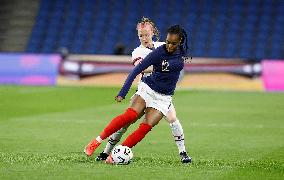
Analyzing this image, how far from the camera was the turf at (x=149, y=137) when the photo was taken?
945 cm

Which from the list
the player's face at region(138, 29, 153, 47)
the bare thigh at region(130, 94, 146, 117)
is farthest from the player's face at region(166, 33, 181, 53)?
the bare thigh at region(130, 94, 146, 117)

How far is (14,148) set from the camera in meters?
11.8

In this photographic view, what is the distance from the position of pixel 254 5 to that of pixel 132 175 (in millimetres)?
28935

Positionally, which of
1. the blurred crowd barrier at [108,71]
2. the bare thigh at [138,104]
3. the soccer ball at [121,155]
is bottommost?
the blurred crowd barrier at [108,71]

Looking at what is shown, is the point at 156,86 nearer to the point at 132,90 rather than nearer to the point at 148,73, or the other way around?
the point at 148,73

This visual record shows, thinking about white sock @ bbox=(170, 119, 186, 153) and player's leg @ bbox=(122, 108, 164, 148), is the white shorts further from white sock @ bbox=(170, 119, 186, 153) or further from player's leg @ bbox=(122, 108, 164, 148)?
white sock @ bbox=(170, 119, 186, 153)

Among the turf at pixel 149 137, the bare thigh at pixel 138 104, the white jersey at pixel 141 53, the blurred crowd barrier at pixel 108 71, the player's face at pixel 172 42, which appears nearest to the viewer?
the turf at pixel 149 137

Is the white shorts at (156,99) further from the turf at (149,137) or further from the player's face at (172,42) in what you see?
the turf at (149,137)

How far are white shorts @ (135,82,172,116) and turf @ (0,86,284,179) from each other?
2.38 feet

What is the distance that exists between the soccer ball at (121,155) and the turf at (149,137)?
9cm

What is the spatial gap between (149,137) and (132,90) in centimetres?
1287

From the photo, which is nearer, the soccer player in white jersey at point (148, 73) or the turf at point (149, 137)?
the turf at point (149, 137)

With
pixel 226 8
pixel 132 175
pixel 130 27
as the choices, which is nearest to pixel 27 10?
pixel 130 27

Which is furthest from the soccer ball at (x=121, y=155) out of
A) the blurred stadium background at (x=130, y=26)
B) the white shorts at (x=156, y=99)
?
the blurred stadium background at (x=130, y=26)
